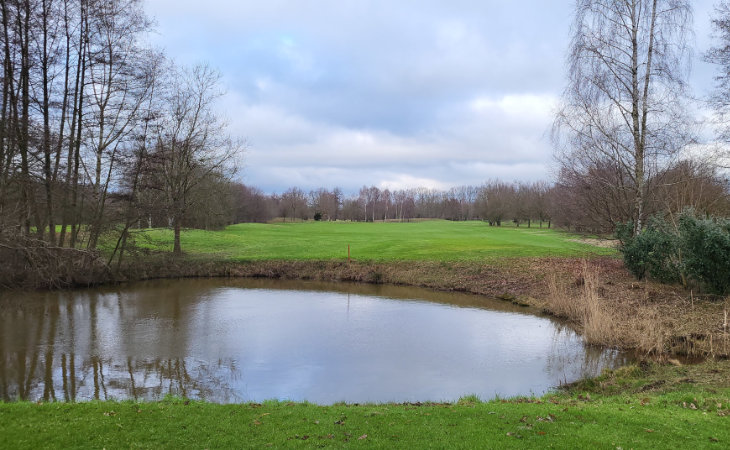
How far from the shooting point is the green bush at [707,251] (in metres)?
12.7

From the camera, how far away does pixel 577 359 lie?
37.7 feet

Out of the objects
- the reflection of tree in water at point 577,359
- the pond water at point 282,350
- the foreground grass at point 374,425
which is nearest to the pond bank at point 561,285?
the reflection of tree in water at point 577,359

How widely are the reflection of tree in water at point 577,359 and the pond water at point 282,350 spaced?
1.8 inches

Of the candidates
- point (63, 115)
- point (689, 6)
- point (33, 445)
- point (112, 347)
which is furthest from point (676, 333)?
point (63, 115)

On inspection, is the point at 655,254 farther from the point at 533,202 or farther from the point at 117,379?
the point at 533,202

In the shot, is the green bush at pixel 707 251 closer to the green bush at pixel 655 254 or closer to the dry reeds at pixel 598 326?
the green bush at pixel 655 254

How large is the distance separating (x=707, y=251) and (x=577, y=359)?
17.9 ft

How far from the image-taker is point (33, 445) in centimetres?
516

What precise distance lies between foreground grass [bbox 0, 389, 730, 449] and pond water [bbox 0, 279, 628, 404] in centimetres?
216

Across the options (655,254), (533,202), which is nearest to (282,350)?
(655,254)

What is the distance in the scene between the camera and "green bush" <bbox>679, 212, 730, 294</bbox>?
12727 millimetres

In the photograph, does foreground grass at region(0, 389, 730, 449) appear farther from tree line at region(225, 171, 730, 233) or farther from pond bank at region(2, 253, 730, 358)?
tree line at region(225, 171, 730, 233)

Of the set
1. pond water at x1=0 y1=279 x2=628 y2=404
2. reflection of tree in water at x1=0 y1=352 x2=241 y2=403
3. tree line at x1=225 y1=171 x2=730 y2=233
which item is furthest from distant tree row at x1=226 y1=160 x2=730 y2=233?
reflection of tree in water at x1=0 y1=352 x2=241 y2=403

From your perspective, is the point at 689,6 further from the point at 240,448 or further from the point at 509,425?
the point at 240,448
